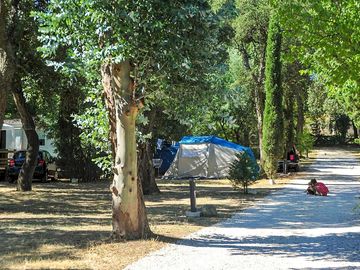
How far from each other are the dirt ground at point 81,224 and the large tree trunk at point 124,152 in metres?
0.36

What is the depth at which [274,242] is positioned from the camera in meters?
8.55

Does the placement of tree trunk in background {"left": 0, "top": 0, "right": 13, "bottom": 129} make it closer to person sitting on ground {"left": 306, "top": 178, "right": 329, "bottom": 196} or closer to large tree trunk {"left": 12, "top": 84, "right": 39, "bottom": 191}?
large tree trunk {"left": 12, "top": 84, "right": 39, "bottom": 191}

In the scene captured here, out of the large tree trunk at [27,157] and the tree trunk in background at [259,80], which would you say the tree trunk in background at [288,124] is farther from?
the large tree trunk at [27,157]

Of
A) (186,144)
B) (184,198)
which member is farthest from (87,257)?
(186,144)

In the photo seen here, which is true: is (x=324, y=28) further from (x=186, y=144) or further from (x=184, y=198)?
(x=186, y=144)

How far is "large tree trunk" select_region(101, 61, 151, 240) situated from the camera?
8133 millimetres

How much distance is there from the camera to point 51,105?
60.7 feet

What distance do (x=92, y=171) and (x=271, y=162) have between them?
8.82 m

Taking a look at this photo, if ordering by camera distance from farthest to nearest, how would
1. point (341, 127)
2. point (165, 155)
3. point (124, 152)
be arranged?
point (341, 127)
point (165, 155)
point (124, 152)

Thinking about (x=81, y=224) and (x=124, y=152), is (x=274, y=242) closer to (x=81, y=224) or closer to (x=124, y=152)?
(x=124, y=152)

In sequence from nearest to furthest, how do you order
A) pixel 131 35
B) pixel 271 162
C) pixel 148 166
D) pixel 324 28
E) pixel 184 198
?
pixel 131 35 < pixel 324 28 < pixel 184 198 < pixel 148 166 < pixel 271 162

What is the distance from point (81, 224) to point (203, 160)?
1676 cm

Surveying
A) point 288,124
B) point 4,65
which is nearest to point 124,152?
point 4,65

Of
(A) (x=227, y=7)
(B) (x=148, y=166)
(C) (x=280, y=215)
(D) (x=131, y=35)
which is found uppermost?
(A) (x=227, y=7)
